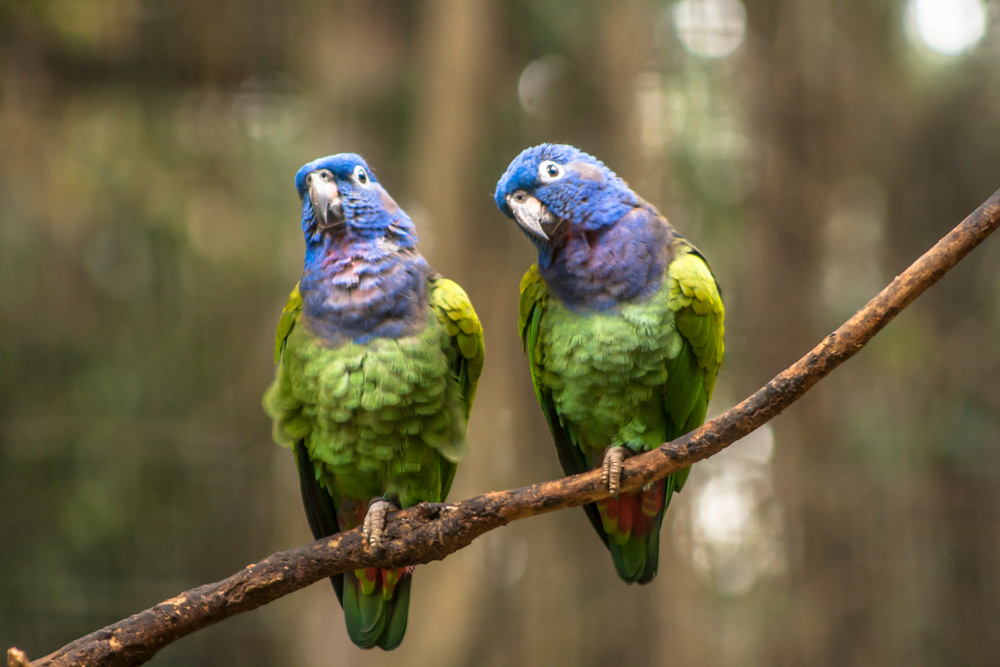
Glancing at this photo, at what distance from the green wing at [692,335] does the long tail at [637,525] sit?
17 cm

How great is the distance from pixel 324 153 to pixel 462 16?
109cm

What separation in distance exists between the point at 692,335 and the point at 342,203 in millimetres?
1038

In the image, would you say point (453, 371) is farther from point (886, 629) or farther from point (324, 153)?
point (886, 629)

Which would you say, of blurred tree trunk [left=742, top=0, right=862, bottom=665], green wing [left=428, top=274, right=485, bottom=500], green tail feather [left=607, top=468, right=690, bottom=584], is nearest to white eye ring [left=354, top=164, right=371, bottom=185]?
green wing [left=428, top=274, right=485, bottom=500]

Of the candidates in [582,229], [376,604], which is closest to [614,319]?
[582,229]

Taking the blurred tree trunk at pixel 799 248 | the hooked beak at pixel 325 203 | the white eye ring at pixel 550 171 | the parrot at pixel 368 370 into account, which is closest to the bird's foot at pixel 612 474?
the parrot at pixel 368 370

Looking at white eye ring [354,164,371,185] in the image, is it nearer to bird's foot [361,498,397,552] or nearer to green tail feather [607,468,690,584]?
bird's foot [361,498,397,552]

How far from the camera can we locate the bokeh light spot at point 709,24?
4.38m

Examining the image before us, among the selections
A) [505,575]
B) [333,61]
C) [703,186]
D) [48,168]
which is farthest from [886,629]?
[48,168]

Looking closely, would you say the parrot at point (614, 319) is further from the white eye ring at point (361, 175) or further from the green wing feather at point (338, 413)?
the white eye ring at point (361, 175)

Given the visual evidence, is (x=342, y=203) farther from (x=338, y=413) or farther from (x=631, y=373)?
(x=631, y=373)

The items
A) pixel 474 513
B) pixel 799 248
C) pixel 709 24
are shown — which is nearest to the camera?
pixel 474 513

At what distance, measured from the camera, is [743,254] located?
14.3 feet

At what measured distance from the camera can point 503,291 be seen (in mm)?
4285
